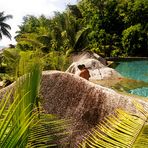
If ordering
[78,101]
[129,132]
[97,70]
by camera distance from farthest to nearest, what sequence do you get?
[97,70] < [78,101] < [129,132]

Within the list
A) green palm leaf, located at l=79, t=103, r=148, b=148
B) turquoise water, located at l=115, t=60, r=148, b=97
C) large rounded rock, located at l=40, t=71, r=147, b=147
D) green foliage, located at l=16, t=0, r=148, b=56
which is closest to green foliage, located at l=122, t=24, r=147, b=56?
green foliage, located at l=16, t=0, r=148, b=56

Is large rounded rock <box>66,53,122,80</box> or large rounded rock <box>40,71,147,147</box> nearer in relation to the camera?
large rounded rock <box>40,71,147,147</box>

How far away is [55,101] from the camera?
4.21m

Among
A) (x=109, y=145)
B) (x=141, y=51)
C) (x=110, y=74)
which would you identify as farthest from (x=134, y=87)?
(x=141, y=51)

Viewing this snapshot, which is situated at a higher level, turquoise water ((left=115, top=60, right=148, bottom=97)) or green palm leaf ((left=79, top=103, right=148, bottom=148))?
green palm leaf ((left=79, top=103, right=148, bottom=148))

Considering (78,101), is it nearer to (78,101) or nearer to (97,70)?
(78,101)

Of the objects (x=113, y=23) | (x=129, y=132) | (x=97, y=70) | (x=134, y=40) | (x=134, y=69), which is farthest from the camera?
(x=113, y=23)

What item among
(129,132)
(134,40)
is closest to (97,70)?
(134,40)

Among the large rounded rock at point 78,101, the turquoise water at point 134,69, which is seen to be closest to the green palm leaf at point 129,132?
the large rounded rock at point 78,101

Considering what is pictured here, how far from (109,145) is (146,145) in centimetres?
24

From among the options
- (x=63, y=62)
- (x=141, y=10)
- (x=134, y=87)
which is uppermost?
(x=141, y=10)

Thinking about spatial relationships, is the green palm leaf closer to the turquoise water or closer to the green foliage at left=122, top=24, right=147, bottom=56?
the turquoise water

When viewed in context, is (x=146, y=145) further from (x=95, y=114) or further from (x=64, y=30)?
(x=64, y=30)

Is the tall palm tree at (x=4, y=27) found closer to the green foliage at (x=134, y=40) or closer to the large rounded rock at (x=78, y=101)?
the green foliage at (x=134, y=40)
